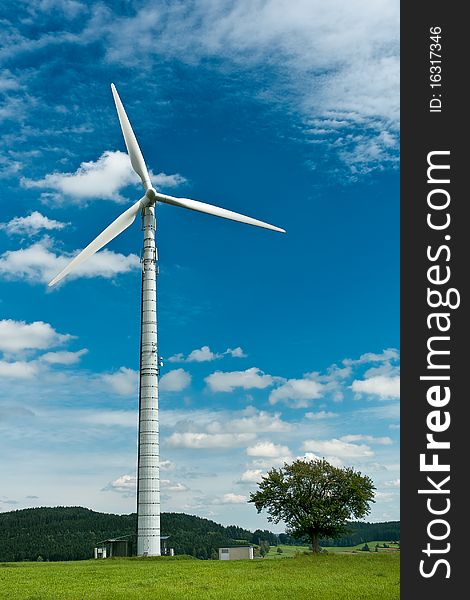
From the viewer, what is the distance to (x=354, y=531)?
98375mm

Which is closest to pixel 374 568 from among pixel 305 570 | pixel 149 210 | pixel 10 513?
pixel 305 570

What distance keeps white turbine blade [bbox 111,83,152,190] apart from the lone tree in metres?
43.9

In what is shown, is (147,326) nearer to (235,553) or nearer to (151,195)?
(151,195)

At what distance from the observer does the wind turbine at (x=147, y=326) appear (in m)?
84.3

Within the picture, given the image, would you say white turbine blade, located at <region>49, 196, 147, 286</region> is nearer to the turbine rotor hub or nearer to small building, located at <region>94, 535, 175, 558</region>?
the turbine rotor hub

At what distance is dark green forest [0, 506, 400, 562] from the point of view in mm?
127500

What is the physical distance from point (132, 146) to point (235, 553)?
178 ft

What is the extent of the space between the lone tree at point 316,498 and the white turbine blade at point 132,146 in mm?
43897

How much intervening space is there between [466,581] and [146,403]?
209 ft

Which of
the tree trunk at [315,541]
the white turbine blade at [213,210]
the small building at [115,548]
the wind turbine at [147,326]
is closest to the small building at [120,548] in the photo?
the small building at [115,548]

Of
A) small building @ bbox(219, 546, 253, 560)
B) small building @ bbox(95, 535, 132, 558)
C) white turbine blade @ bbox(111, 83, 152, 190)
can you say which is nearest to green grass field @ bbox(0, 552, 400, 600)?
small building @ bbox(219, 546, 253, 560)

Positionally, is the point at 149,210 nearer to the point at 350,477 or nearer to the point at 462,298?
the point at 350,477

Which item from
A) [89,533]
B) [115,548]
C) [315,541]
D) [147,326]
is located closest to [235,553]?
[315,541]

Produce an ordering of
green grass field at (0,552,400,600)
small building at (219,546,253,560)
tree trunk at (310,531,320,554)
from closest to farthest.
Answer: green grass field at (0,552,400,600), small building at (219,546,253,560), tree trunk at (310,531,320,554)
